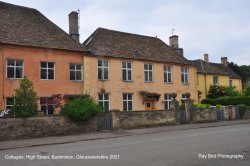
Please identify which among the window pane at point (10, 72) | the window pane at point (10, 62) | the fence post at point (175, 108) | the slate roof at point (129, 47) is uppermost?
the slate roof at point (129, 47)

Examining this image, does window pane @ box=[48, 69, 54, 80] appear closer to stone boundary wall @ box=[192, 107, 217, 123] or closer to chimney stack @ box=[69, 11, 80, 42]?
chimney stack @ box=[69, 11, 80, 42]

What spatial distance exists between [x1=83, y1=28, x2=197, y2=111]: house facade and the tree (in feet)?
28.8

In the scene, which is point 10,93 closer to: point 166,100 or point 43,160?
point 43,160

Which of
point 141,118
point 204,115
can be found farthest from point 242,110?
point 141,118

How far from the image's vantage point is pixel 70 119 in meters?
20.1

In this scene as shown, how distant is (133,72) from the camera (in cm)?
3067

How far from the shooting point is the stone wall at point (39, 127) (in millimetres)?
17641

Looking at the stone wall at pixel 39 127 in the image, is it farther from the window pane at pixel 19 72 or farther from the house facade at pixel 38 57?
the window pane at pixel 19 72

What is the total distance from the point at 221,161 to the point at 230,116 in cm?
2320

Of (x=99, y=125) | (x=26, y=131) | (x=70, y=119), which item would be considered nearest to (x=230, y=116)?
(x=99, y=125)

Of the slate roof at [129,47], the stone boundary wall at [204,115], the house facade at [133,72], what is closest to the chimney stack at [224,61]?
the house facade at [133,72]

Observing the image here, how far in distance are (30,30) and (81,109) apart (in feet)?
33.4

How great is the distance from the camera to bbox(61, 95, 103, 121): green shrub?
1997 cm

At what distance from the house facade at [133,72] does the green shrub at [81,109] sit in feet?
21.4
